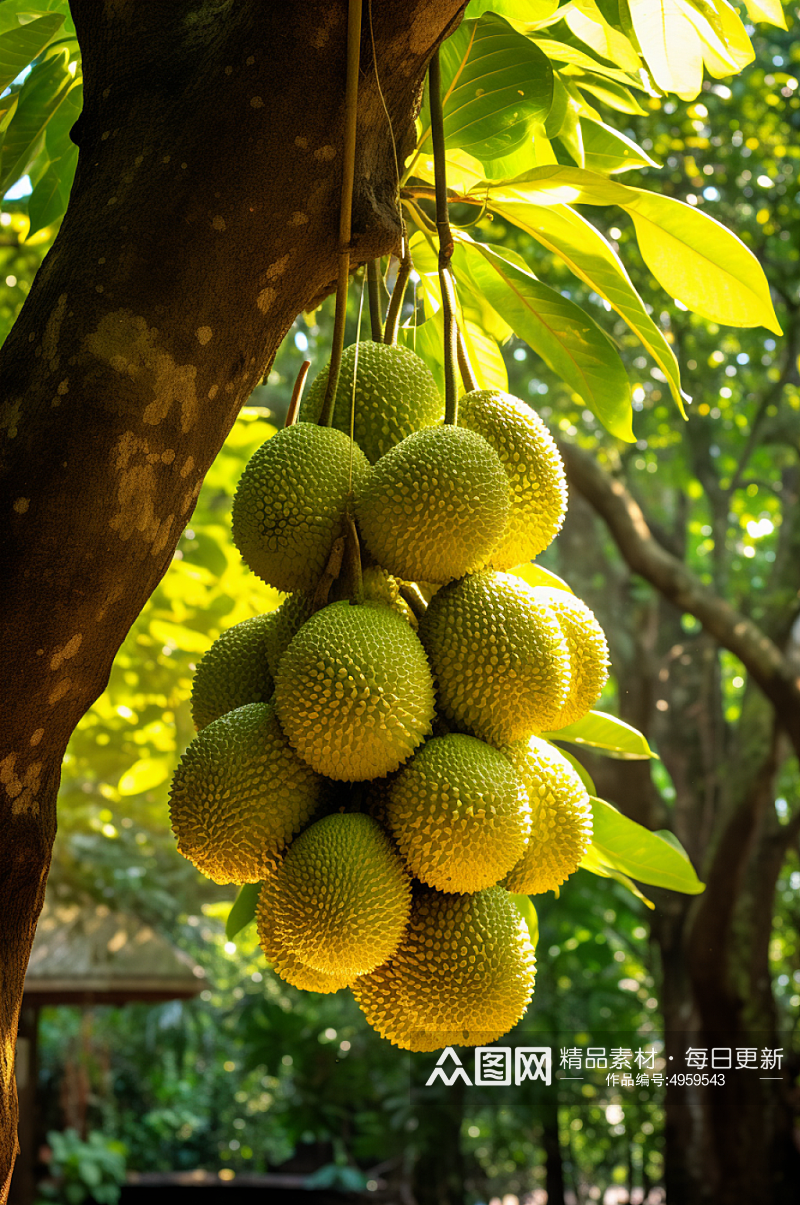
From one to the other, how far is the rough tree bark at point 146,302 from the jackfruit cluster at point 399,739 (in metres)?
0.11

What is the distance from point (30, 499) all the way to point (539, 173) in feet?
1.65

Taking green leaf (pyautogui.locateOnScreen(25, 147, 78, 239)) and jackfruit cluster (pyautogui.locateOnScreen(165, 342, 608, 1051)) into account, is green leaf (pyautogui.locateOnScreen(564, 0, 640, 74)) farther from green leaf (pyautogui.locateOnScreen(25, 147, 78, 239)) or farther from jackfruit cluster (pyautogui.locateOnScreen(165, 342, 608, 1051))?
green leaf (pyautogui.locateOnScreen(25, 147, 78, 239))

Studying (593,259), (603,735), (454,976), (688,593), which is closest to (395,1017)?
(454,976)

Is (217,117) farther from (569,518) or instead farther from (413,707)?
(569,518)

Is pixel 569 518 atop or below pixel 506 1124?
atop

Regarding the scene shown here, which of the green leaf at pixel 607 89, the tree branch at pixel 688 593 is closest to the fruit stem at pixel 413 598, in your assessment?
the green leaf at pixel 607 89

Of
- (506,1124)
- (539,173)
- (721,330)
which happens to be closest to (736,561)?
(721,330)

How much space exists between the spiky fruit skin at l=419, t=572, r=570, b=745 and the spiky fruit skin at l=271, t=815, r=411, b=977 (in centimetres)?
11

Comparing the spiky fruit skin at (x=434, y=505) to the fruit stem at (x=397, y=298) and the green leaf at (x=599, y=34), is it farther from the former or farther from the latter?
the green leaf at (x=599, y=34)

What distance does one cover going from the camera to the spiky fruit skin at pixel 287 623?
0.73 meters

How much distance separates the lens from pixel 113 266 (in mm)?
580

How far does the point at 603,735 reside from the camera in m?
0.98

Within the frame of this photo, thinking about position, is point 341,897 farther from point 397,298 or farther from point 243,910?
point 397,298

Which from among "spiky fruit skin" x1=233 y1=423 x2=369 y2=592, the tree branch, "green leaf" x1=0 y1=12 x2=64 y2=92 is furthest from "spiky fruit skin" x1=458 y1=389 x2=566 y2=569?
the tree branch
